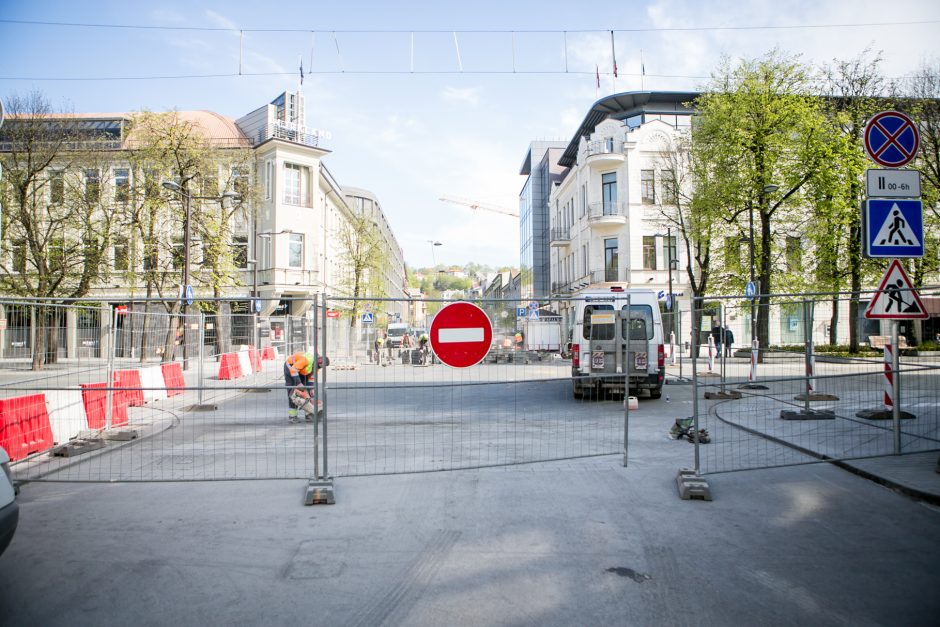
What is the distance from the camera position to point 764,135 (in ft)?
76.9

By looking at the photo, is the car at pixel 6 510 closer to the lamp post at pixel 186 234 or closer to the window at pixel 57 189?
the lamp post at pixel 186 234

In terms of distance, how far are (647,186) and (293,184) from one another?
24977mm

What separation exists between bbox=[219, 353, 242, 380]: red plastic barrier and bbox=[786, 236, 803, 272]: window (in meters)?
24.8

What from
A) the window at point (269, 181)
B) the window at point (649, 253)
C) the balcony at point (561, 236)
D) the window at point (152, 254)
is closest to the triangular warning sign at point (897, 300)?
the window at point (152, 254)

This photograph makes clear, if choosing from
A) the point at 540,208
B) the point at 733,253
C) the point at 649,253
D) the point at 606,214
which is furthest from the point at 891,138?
the point at 540,208

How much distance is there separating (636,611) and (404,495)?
3.05m

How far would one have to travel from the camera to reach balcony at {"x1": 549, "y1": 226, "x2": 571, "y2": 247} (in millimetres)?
52656

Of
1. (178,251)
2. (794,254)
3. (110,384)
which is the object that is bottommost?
(110,384)

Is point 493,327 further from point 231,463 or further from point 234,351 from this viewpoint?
point 234,351

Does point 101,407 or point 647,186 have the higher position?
point 647,186

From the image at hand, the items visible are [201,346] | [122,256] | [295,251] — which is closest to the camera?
[201,346]

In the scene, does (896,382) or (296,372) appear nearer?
(896,382)

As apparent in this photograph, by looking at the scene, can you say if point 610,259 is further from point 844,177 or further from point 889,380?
point 889,380

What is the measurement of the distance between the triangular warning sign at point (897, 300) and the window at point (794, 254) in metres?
22.8
